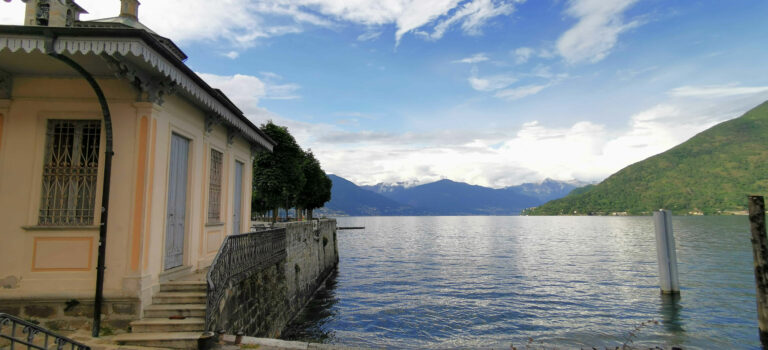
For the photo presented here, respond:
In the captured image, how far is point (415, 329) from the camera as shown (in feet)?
48.8

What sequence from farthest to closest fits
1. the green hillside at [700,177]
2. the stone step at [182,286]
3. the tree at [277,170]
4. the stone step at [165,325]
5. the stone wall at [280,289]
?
the green hillside at [700,177], the tree at [277,170], the stone wall at [280,289], the stone step at [182,286], the stone step at [165,325]

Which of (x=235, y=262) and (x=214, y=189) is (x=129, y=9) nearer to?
(x=214, y=189)

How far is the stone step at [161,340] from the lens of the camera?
610 cm

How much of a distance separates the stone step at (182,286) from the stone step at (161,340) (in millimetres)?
1238

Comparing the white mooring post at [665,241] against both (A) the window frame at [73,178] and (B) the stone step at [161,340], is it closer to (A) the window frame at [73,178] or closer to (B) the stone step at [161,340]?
(B) the stone step at [161,340]

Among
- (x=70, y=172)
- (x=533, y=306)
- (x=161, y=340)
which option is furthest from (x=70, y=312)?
(x=533, y=306)

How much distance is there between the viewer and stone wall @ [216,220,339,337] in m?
8.29

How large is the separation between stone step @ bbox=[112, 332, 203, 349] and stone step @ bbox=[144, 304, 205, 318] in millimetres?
539

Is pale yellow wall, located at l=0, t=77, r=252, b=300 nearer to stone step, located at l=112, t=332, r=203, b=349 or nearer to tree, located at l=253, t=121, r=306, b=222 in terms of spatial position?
stone step, located at l=112, t=332, r=203, b=349

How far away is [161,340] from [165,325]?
1.37ft

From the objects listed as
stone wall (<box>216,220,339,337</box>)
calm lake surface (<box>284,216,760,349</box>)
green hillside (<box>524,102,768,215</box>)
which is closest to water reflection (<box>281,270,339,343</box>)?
calm lake surface (<box>284,216,760,349</box>)

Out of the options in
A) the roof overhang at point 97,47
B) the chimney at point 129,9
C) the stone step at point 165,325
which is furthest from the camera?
the chimney at point 129,9

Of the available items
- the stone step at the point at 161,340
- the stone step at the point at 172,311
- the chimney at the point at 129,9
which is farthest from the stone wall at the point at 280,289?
the chimney at the point at 129,9

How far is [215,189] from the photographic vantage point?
10719mm
